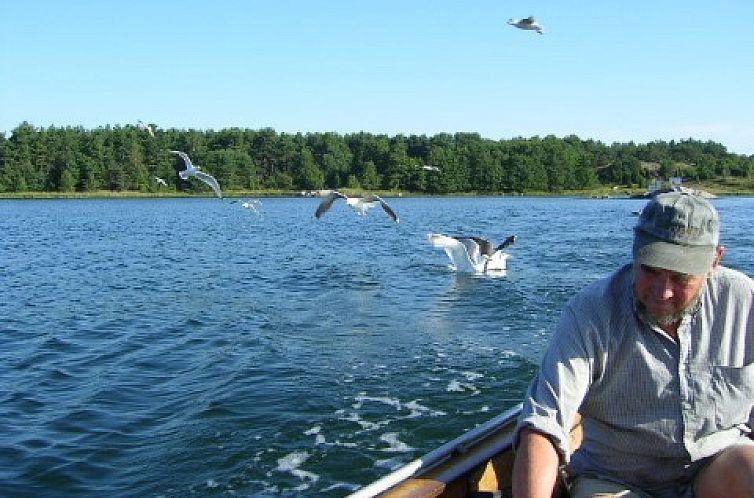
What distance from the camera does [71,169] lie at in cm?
10538

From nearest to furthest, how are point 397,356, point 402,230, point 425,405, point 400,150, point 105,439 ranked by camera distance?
point 105,439
point 425,405
point 397,356
point 402,230
point 400,150

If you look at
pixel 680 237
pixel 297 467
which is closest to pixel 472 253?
pixel 297 467

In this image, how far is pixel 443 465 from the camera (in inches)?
139

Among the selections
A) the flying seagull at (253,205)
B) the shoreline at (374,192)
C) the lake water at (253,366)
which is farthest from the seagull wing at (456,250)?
the shoreline at (374,192)

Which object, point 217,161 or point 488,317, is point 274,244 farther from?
point 217,161

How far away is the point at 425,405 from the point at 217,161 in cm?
10517

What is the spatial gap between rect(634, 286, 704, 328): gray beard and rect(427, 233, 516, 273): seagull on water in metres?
18.2

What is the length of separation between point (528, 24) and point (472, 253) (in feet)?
21.8

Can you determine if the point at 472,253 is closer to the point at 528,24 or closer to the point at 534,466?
the point at 528,24

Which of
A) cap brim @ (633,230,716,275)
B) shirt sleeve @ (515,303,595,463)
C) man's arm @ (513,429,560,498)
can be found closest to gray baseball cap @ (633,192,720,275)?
cap brim @ (633,230,716,275)

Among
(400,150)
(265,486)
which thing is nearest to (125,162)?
(400,150)

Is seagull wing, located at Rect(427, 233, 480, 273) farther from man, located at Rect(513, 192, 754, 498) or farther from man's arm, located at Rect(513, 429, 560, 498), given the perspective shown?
man's arm, located at Rect(513, 429, 560, 498)

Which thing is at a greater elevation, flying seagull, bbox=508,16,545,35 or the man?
flying seagull, bbox=508,16,545,35

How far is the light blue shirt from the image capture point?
9.01ft
